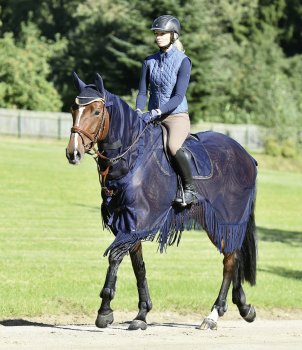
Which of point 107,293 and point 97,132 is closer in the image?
point 97,132

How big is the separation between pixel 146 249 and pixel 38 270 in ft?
14.7

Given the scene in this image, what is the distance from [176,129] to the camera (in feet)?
36.4

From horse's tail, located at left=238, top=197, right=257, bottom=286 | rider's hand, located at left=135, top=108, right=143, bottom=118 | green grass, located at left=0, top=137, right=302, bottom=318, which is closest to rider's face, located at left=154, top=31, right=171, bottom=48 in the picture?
rider's hand, located at left=135, top=108, right=143, bottom=118

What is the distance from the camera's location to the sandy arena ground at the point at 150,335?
9797 millimetres

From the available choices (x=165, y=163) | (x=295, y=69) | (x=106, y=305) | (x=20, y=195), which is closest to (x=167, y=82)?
(x=165, y=163)

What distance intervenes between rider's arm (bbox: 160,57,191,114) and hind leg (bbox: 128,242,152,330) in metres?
1.39

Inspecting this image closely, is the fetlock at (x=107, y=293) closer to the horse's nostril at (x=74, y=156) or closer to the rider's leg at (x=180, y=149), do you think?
the rider's leg at (x=180, y=149)

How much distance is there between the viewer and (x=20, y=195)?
30.1 metres

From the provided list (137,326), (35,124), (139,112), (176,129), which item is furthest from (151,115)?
(35,124)

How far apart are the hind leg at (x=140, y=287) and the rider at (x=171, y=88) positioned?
2.20 feet

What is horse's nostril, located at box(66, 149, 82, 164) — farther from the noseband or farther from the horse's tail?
the horse's tail

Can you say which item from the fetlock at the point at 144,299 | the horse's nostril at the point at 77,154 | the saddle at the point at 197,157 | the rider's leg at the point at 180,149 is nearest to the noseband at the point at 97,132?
the horse's nostril at the point at 77,154

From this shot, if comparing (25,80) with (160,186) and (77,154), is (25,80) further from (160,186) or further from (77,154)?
(77,154)

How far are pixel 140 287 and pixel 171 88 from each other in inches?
81.8
